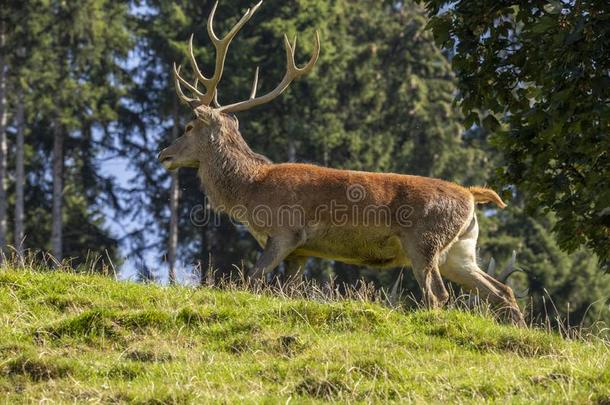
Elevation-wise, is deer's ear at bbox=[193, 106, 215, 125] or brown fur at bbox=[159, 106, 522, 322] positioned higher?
deer's ear at bbox=[193, 106, 215, 125]

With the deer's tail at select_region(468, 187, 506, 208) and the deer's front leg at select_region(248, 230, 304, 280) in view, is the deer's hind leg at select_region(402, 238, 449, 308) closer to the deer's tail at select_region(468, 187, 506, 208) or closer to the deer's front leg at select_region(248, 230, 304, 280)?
the deer's tail at select_region(468, 187, 506, 208)

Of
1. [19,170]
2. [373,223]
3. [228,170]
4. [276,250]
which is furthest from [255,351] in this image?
[19,170]

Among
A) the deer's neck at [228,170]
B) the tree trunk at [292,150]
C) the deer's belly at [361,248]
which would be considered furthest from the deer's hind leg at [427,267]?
the tree trunk at [292,150]

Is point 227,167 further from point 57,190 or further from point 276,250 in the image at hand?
point 57,190

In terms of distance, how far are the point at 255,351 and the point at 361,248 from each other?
11.5 feet

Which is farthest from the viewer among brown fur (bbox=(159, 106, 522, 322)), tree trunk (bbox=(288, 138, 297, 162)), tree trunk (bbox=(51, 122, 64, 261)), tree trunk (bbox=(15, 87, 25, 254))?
tree trunk (bbox=(288, 138, 297, 162))

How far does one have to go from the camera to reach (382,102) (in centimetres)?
3675

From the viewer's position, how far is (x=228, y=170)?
43.1 ft

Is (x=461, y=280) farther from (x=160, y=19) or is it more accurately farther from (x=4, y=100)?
(x=160, y=19)

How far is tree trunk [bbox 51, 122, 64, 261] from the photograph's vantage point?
3231 centimetres

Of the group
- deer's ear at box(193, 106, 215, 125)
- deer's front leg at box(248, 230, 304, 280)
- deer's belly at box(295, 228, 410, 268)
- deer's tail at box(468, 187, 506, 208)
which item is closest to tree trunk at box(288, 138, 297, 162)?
deer's ear at box(193, 106, 215, 125)

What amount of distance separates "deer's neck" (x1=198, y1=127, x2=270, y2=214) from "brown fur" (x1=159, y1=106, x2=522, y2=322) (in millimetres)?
55

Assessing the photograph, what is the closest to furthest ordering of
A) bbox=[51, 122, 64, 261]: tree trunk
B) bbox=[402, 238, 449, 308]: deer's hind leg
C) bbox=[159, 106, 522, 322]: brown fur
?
1. bbox=[402, 238, 449, 308]: deer's hind leg
2. bbox=[159, 106, 522, 322]: brown fur
3. bbox=[51, 122, 64, 261]: tree trunk

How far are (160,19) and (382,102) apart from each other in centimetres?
737
